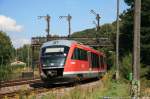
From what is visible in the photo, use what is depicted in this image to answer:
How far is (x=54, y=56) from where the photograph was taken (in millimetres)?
28688

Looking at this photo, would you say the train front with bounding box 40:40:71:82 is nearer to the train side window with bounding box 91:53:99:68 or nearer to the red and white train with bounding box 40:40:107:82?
the red and white train with bounding box 40:40:107:82

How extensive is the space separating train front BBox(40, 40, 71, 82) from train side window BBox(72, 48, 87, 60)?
2.91ft

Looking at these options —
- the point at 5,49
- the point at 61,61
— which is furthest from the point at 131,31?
the point at 5,49

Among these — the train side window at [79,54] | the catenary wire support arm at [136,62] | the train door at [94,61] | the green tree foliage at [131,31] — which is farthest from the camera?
the green tree foliage at [131,31]

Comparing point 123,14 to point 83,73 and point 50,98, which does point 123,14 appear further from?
point 50,98

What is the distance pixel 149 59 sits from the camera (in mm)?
43312

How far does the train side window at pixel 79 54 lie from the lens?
29922 millimetres

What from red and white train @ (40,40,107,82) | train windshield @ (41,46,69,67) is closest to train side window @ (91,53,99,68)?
red and white train @ (40,40,107,82)

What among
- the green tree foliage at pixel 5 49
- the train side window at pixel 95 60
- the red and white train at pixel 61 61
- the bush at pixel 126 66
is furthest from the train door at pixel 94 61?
the green tree foliage at pixel 5 49

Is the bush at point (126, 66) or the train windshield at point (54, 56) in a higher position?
the train windshield at point (54, 56)

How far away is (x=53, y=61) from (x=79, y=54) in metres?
2.97

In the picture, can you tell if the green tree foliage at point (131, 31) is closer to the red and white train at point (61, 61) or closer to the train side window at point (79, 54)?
the train side window at point (79, 54)

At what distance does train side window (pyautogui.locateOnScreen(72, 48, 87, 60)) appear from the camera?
98.2 ft

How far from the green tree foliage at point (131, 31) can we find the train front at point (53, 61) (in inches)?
627
